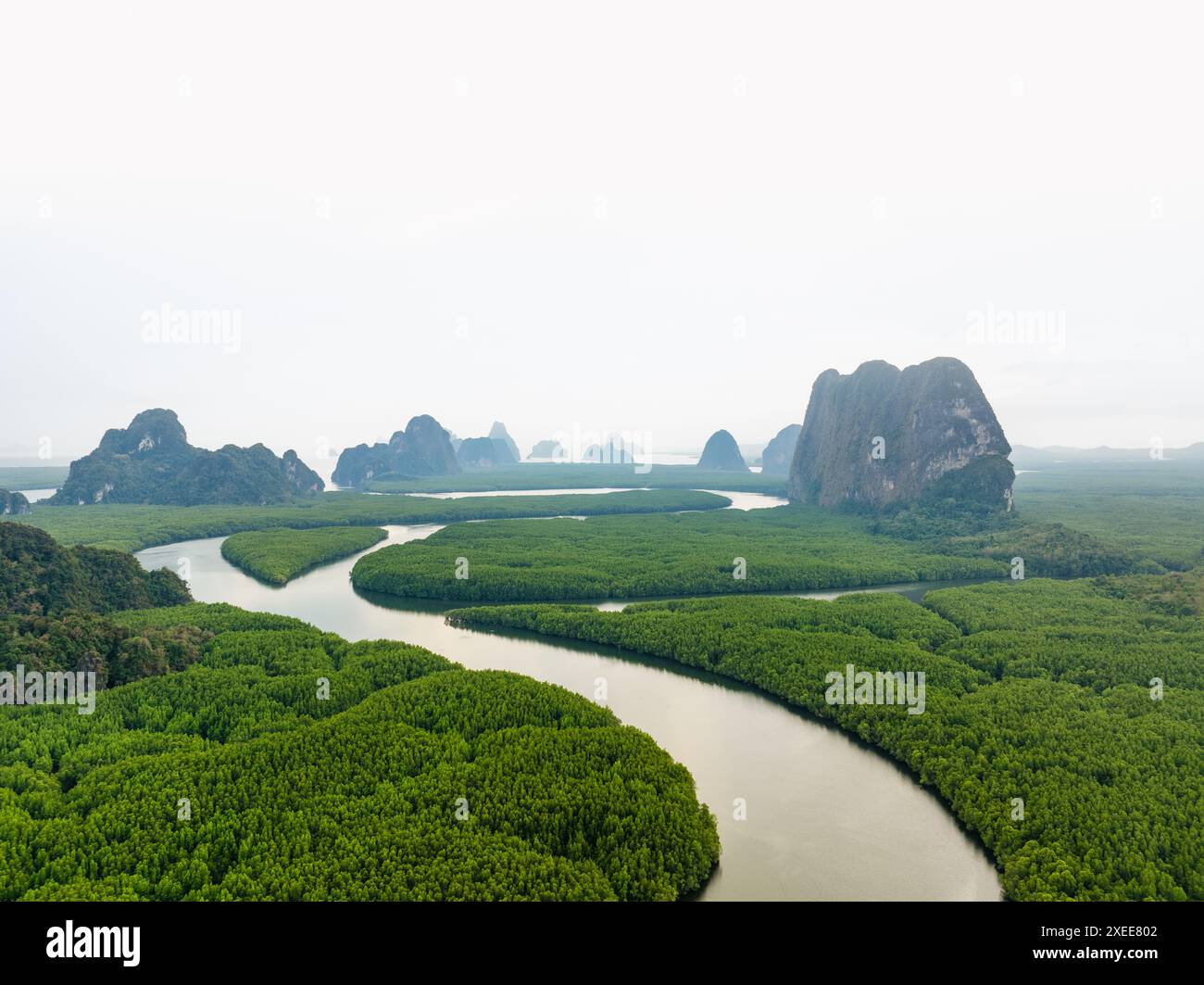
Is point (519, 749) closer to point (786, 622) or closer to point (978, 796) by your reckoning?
point (978, 796)

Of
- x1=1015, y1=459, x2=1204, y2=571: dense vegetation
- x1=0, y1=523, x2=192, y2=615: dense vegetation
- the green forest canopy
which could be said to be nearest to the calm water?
the green forest canopy

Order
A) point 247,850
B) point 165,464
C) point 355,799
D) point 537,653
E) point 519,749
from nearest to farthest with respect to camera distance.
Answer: point 247,850 → point 355,799 → point 519,749 → point 537,653 → point 165,464

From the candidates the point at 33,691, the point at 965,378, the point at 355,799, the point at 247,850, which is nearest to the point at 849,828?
the point at 355,799

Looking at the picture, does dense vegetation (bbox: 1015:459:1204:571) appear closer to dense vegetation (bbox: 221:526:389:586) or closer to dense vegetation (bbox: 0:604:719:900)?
dense vegetation (bbox: 0:604:719:900)

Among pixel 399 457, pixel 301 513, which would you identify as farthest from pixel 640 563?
pixel 399 457

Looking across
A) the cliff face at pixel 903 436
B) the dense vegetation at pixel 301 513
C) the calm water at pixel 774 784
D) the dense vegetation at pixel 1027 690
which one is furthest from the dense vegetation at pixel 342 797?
the cliff face at pixel 903 436

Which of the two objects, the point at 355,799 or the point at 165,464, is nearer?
the point at 355,799

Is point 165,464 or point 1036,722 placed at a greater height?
point 165,464
